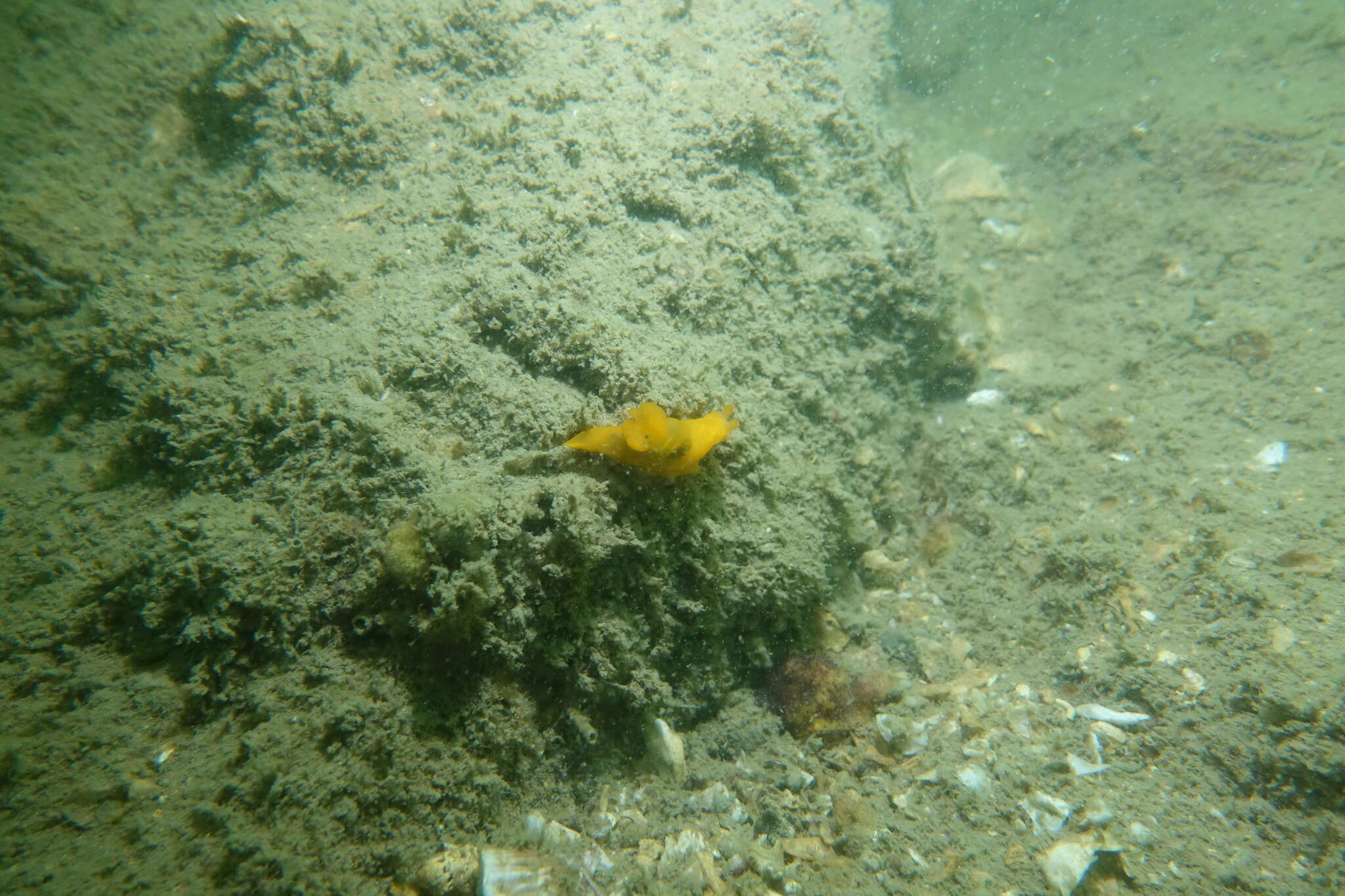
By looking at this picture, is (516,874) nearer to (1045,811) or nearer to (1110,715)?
(1045,811)

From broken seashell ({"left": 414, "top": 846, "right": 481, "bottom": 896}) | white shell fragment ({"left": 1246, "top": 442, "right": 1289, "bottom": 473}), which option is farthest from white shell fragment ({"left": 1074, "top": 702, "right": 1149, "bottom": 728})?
broken seashell ({"left": 414, "top": 846, "right": 481, "bottom": 896})

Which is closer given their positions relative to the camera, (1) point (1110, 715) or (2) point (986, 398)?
(1) point (1110, 715)

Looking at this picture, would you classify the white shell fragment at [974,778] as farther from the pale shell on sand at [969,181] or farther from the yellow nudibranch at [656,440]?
the pale shell on sand at [969,181]

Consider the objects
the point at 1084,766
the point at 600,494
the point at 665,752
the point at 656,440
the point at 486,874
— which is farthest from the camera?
the point at 665,752

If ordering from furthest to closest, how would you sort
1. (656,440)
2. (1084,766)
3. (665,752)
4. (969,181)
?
1. (969,181)
2. (665,752)
3. (1084,766)
4. (656,440)

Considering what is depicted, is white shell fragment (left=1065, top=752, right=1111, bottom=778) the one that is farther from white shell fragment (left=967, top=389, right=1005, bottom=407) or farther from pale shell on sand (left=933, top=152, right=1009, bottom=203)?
pale shell on sand (left=933, top=152, right=1009, bottom=203)

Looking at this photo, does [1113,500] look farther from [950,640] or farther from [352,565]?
[352,565]

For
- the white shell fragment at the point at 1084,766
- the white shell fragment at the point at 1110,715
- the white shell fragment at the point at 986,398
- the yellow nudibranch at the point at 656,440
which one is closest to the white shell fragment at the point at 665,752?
the yellow nudibranch at the point at 656,440

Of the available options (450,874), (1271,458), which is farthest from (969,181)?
(450,874)
